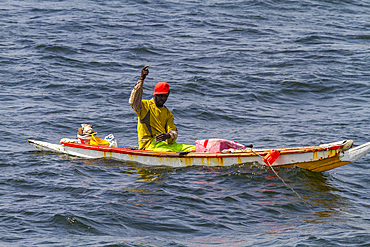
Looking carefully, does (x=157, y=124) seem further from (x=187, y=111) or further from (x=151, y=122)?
(x=187, y=111)

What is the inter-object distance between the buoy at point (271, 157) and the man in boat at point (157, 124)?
1.69 m

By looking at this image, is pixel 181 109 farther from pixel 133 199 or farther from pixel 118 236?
pixel 118 236

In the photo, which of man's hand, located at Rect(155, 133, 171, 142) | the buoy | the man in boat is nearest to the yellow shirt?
the man in boat

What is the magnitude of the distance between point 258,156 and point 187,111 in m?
6.52

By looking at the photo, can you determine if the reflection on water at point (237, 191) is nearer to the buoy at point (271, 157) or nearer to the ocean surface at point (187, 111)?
the ocean surface at point (187, 111)

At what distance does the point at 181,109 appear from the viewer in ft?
51.4

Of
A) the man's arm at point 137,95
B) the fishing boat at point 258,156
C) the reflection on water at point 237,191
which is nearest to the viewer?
the reflection on water at point 237,191

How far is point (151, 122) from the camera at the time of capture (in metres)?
9.98

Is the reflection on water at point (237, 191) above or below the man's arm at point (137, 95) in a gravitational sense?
below

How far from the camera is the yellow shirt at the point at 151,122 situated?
389 inches

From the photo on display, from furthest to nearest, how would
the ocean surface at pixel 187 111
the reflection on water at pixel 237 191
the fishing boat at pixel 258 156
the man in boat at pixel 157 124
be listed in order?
the man in boat at pixel 157 124 → the fishing boat at pixel 258 156 → the reflection on water at pixel 237 191 → the ocean surface at pixel 187 111

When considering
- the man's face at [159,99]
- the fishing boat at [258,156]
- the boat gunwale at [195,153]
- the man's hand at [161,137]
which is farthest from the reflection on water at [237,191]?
the man's face at [159,99]

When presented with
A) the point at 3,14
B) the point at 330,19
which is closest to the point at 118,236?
the point at 3,14

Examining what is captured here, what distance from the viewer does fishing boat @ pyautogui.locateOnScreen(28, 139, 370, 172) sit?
9.01m
